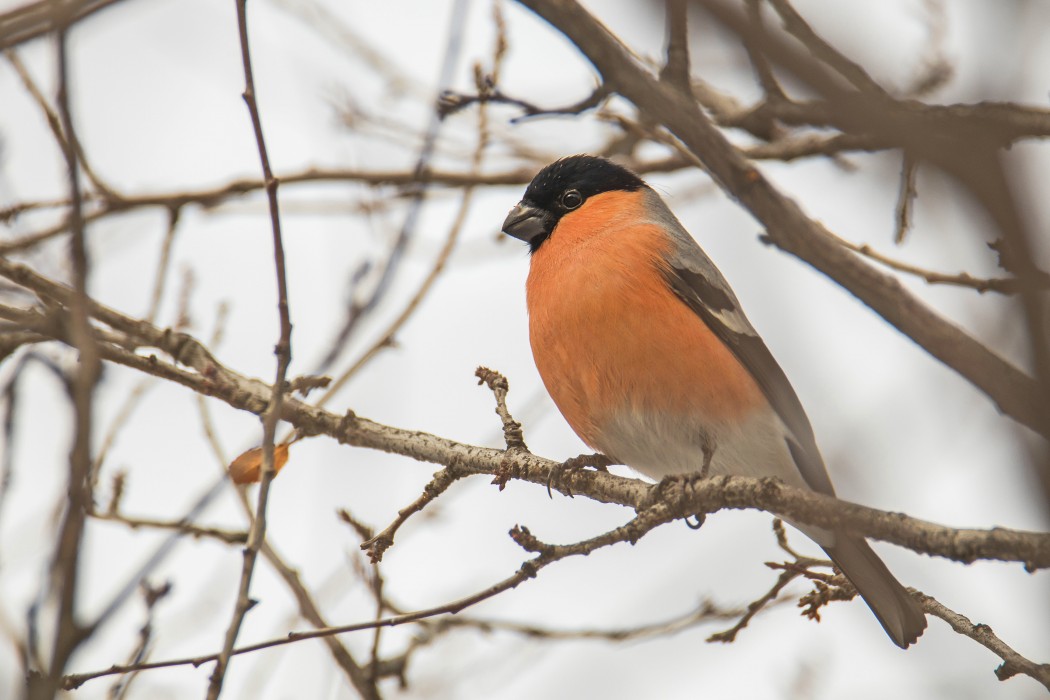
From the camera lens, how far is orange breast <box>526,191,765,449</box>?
14.3ft

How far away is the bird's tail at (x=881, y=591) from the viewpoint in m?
3.94

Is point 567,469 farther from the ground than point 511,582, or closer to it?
farther from the ground

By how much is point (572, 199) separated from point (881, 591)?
2496 mm

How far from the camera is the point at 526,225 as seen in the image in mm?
5391

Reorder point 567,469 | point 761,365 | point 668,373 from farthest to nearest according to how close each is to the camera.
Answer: point 761,365, point 668,373, point 567,469

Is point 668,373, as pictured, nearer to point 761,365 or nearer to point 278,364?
point 761,365

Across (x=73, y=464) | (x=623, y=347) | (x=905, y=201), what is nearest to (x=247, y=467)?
(x=623, y=347)

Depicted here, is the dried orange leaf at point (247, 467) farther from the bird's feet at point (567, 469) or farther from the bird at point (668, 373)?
the bird at point (668, 373)

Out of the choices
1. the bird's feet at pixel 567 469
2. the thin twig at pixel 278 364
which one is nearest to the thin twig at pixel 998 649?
the bird's feet at pixel 567 469

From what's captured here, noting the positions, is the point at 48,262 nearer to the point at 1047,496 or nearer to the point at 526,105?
the point at 526,105

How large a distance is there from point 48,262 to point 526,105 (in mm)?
2604

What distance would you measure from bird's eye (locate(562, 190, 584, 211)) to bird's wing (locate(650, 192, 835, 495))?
75 centimetres

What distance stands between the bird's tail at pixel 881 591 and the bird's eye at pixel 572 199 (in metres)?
2.19

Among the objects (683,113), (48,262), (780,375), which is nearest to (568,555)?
(683,113)
